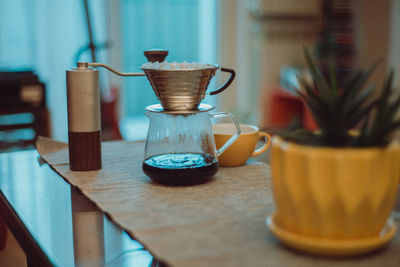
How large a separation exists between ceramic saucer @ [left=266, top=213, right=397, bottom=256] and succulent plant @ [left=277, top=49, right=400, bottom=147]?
0.11 metres

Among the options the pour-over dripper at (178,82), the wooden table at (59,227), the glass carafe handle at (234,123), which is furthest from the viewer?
the glass carafe handle at (234,123)

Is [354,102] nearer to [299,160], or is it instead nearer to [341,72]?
[299,160]

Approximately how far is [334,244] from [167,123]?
422 mm

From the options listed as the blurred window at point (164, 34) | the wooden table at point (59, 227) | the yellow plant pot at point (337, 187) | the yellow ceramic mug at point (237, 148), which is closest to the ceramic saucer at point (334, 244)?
the yellow plant pot at point (337, 187)

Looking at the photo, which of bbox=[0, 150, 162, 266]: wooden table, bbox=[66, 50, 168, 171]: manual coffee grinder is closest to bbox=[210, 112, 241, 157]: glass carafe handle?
bbox=[66, 50, 168, 171]: manual coffee grinder

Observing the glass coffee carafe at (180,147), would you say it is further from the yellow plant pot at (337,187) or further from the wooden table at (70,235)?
the yellow plant pot at (337,187)

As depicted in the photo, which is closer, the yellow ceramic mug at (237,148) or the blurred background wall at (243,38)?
the yellow ceramic mug at (237,148)

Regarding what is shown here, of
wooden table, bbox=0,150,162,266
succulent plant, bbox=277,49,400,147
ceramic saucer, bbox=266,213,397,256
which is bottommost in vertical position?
wooden table, bbox=0,150,162,266

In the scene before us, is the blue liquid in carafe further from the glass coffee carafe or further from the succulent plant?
the succulent plant

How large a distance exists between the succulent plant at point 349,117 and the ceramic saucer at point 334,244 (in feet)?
0.35

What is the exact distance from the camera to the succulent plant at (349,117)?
545 mm

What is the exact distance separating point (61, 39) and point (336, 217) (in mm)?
2773

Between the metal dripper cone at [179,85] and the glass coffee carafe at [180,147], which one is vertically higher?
the metal dripper cone at [179,85]

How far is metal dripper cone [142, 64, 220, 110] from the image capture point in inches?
32.8
